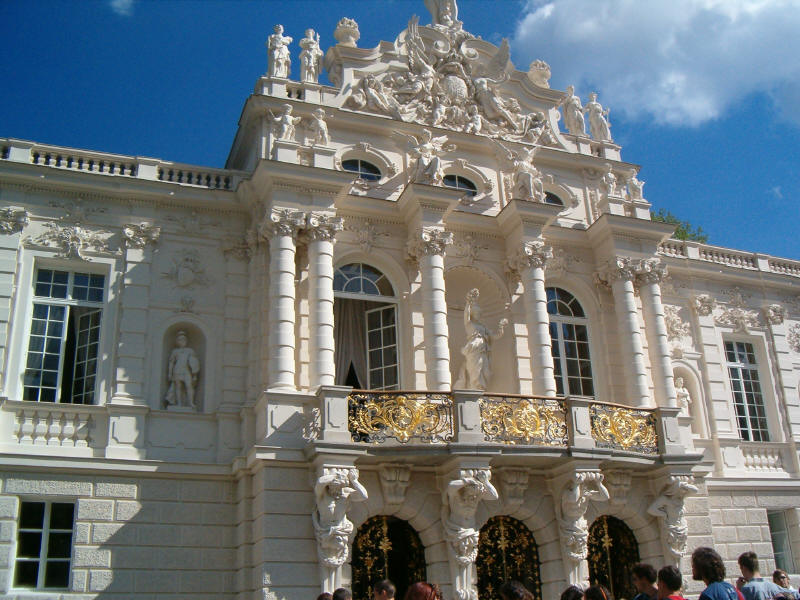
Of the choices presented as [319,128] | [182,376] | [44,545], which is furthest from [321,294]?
[44,545]

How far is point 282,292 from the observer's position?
18.6m

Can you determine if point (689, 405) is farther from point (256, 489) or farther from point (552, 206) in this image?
point (256, 489)

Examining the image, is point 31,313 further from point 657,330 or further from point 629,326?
point 657,330

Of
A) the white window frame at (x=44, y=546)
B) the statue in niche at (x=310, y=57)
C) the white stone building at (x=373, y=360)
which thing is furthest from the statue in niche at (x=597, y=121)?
the white window frame at (x=44, y=546)

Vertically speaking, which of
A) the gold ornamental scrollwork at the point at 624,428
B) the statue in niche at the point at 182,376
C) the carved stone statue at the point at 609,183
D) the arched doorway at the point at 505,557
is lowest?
the arched doorway at the point at 505,557

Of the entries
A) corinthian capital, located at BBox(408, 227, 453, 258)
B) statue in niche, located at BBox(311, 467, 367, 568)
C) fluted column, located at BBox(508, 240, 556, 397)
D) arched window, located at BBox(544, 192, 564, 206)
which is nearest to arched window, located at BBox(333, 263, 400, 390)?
corinthian capital, located at BBox(408, 227, 453, 258)

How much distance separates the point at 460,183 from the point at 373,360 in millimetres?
5419

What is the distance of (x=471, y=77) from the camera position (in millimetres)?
24344

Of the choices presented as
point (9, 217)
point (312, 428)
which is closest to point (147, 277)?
point (9, 217)

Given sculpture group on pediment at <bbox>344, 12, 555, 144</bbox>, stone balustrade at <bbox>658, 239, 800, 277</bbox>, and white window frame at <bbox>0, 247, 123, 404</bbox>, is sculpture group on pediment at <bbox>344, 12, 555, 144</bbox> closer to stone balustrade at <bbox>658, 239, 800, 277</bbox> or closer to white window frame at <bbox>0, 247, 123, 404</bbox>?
stone balustrade at <bbox>658, 239, 800, 277</bbox>

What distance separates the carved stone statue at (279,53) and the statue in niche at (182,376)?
7345 millimetres

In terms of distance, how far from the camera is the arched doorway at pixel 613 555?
19562 mm

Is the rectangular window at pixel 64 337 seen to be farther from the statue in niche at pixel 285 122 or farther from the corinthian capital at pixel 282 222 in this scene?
the statue in niche at pixel 285 122

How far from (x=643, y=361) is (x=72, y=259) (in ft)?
45.1
